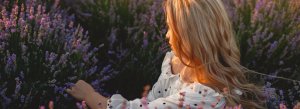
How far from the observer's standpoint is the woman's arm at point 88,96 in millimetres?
2830

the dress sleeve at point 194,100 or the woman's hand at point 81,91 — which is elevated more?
the dress sleeve at point 194,100

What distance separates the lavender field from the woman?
0.22 metres

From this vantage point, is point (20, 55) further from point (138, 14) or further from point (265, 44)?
point (265, 44)

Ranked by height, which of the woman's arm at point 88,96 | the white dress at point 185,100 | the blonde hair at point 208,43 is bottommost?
the woman's arm at point 88,96

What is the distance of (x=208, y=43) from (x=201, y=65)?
0.12 m

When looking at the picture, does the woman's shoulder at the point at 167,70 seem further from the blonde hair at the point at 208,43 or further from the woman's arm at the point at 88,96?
the woman's arm at the point at 88,96

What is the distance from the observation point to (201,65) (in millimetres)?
2691

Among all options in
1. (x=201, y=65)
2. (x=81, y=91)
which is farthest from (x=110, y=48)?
(x=201, y=65)

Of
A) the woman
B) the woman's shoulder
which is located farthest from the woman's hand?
the woman's shoulder

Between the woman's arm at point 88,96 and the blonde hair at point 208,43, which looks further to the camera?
the woman's arm at point 88,96

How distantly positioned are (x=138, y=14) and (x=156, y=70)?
2.12 feet

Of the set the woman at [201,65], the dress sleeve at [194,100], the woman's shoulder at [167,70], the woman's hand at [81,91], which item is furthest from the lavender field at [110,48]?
the dress sleeve at [194,100]

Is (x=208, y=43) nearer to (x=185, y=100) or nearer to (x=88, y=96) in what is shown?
(x=185, y=100)

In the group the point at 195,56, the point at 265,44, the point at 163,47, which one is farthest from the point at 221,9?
the point at 265,44
